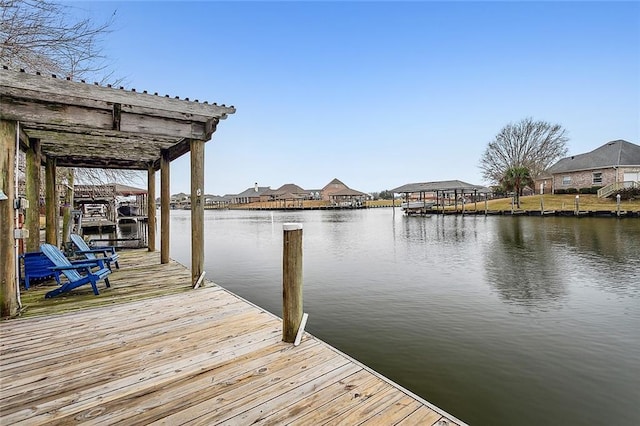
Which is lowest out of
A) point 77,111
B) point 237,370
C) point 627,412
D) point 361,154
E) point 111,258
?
point 627,412

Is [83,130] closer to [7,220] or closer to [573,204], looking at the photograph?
[7,220]

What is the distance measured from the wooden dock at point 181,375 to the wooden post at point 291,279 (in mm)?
206

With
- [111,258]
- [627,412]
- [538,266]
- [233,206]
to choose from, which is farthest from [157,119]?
[233,206]

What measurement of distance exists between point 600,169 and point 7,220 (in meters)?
48.8

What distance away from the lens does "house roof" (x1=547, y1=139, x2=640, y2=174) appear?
113 feet

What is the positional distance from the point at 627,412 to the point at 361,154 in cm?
8348

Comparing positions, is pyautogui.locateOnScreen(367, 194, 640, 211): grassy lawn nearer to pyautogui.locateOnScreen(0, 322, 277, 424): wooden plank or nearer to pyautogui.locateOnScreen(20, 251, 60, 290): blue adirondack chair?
pyautogui.locateOnScreen(0, 322, 277, 424): wooden plank

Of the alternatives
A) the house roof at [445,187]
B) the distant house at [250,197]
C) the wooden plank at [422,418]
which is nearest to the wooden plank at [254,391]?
the wooden plank at [422,418]

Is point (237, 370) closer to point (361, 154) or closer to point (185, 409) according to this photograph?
point (185, 409)

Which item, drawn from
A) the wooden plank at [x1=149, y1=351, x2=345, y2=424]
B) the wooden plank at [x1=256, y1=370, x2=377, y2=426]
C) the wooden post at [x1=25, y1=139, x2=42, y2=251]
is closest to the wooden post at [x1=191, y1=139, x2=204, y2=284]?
the wooden plank at [x1=149, y1=351, x2=345, y2=424]

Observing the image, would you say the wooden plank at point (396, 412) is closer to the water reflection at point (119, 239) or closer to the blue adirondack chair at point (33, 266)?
the blue adirondack chair at point (33, 266)

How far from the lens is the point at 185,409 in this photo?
2242 millimetres

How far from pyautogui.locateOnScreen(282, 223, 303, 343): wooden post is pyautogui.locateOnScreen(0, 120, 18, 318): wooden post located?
377 centimetres

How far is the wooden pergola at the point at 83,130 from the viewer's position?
13.1ft
